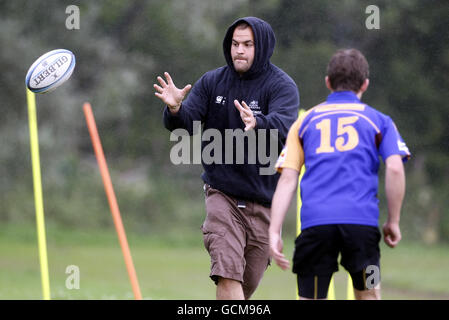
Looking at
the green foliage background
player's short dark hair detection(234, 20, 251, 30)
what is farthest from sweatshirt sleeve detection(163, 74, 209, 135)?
the green foliage background

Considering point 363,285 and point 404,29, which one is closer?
point 363,285

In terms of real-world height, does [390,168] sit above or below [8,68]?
below

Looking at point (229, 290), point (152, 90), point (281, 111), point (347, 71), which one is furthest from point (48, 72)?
point (152, 90)

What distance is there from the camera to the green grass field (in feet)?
35.9

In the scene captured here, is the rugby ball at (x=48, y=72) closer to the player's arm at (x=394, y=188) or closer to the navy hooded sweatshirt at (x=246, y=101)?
the navy hooded sweatshirt at (x=246, y=101)

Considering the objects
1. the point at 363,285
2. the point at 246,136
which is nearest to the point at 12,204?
the point at 246,136

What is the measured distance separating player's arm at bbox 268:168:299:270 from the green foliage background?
37.9ft

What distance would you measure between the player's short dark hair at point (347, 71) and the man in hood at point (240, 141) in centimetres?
100

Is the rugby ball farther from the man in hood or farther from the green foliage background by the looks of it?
the green foliage background

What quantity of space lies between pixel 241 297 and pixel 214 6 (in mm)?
12686

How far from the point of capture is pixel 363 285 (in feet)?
11.7

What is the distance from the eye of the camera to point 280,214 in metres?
3.61
